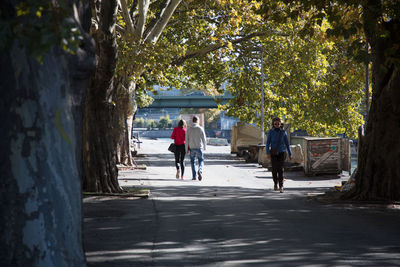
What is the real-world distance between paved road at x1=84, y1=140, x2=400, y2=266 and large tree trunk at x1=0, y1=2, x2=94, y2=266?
1.85 m

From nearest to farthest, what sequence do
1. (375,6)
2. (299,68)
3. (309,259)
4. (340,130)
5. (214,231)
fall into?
(309,259) < (214,231) < (375,6) < (299,68) < (340,130)

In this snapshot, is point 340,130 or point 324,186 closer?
point 324,186

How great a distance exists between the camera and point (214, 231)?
328 inches

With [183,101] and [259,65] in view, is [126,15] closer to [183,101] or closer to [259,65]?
[259,65]

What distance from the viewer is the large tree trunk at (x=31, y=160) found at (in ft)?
14.5

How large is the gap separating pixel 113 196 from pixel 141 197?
590mm

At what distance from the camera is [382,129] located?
11891mm

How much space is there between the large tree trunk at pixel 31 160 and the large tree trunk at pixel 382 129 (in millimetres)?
8438

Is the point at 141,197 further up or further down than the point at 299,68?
further down

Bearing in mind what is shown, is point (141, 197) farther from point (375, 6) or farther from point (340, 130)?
point (340, 130)

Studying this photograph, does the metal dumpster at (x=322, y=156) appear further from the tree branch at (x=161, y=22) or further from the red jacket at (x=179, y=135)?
the tree branch at (x=161, y=22)

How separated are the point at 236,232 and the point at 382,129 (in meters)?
5.01

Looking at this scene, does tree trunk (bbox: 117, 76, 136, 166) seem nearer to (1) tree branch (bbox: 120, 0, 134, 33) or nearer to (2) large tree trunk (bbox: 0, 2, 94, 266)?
(1) tree branch (bbox: 120, 0, 134, 33)

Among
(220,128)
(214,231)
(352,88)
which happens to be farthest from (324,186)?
(220,128)
